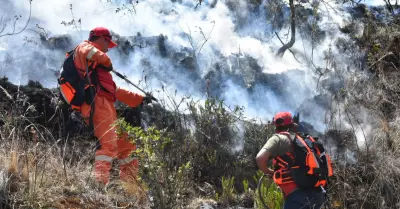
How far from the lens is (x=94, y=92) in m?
5.02

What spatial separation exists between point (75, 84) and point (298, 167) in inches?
93.2

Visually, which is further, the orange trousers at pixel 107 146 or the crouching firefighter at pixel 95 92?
the crouching firefighter at pixel 95 92

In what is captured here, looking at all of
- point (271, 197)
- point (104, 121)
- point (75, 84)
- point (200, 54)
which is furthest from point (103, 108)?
point (200, 54)

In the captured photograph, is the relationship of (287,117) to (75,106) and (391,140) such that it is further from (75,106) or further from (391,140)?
(391,140)

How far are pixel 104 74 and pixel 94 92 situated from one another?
254 mm

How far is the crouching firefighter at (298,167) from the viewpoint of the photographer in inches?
160

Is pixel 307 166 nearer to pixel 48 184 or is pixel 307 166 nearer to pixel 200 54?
pixel 48 184

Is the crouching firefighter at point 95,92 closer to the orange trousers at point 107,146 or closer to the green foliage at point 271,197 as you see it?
the orange trousers at point 107,146

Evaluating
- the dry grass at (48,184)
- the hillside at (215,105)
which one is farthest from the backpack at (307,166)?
the dry grass at (48,184)

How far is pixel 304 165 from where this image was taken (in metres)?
4.04

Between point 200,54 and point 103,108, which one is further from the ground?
point 200,54

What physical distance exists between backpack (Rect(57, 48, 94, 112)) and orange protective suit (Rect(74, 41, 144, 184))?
6cm

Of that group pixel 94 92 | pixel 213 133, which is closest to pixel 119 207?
pixel 94 92

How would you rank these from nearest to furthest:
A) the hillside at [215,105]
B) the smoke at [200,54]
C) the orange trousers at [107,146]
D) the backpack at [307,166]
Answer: the hillside at [215,105] → the backpack at [307,166] → the orange trousers at [107,146] → the smoke at [200,54]
